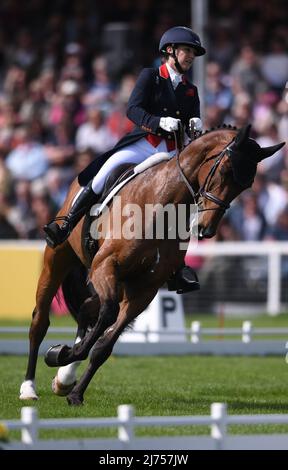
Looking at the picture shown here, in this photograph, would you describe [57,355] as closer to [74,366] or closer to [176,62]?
[74,366]

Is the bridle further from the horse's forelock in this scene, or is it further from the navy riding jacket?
the navy riding jacket

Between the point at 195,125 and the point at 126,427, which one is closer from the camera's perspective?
the point at 126,427

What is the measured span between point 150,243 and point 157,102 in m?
1.35

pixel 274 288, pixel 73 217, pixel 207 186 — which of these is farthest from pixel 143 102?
pixel 274 288

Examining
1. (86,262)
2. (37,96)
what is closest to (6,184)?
(37,96)

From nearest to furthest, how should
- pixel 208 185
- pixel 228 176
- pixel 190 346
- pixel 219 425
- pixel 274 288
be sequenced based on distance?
pixel 219 425 < pixel 228 176 < pixel 208 185 < pixel 190 346 < pixel 274 288

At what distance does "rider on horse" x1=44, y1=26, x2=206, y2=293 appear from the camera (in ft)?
31.3

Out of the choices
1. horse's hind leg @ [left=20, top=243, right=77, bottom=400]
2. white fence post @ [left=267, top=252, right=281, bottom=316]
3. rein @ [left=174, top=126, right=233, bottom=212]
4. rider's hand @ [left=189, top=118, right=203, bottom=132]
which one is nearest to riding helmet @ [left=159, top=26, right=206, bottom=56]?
rider's hand @ [left=189, top=118, right=203, bottom=132]

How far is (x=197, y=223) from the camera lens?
8695 mm

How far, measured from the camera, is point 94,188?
9758mm

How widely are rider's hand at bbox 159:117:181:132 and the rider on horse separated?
0.19 meters

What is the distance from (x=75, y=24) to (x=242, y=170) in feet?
51.3
